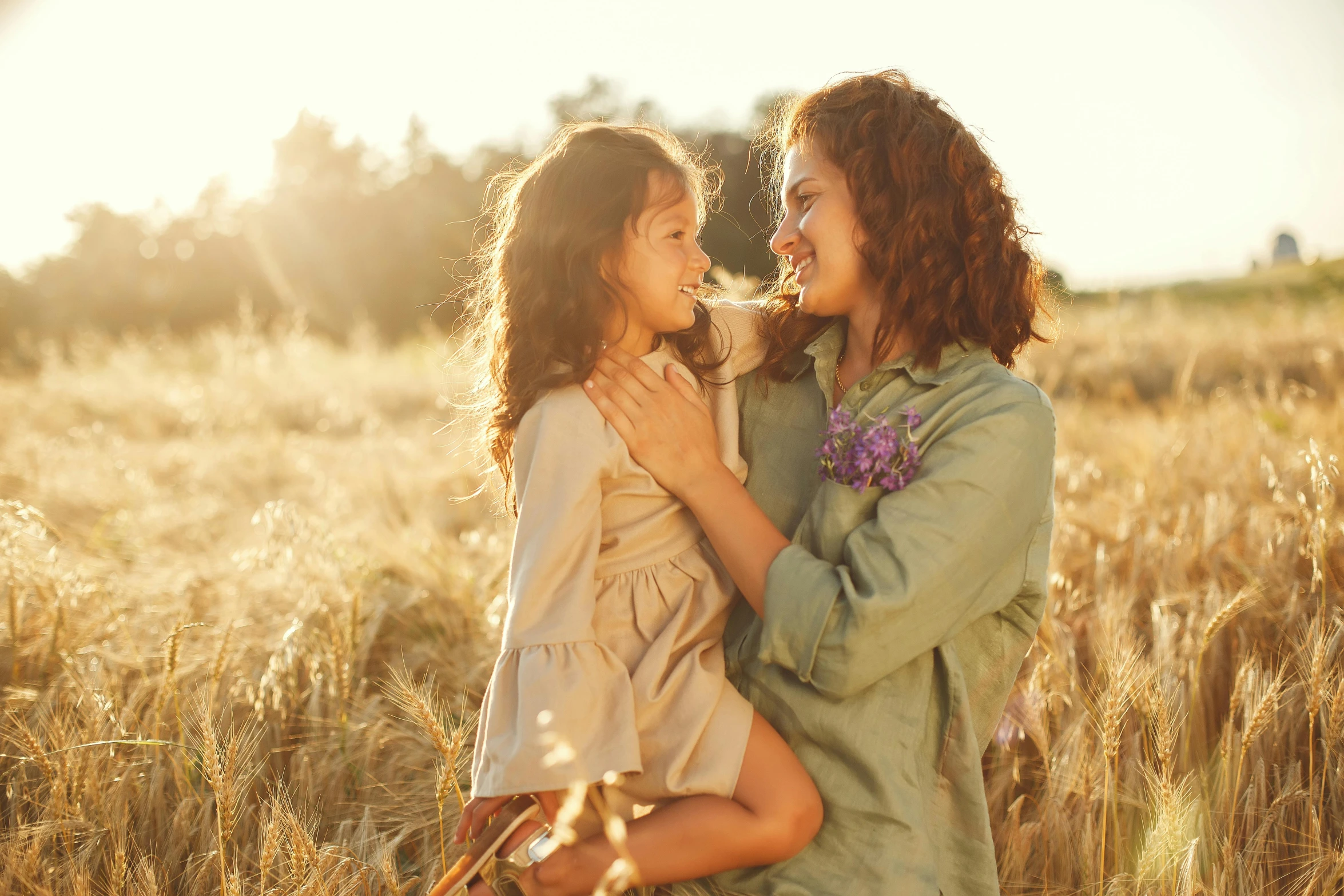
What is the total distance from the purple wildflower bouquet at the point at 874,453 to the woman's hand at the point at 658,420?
0.88ft

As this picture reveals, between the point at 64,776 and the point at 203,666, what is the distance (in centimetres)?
88

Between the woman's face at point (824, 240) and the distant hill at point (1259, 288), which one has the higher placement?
the woman's face at point (824, 240)

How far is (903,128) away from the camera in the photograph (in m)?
2.11

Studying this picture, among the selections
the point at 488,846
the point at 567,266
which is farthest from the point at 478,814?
the point at 567,266

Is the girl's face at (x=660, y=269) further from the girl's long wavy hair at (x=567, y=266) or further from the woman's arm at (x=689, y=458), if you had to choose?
the woman's arm at (x=689, y=458)

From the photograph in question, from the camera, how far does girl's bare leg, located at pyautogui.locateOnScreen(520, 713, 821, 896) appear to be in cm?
172

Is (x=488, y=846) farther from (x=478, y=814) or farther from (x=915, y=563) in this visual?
(x=915, y=563)

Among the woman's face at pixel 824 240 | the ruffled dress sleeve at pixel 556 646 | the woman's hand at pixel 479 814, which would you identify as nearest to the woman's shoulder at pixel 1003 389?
the woman's face at pixel 824 240

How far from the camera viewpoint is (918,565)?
1.68 meters

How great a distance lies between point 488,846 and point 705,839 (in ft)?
1.45

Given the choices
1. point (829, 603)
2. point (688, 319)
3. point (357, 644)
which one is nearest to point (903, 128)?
point (688, 319)

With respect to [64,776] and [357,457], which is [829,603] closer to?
[64,776]

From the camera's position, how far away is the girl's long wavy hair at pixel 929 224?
2.05 metres

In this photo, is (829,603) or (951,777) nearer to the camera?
(829,603)
